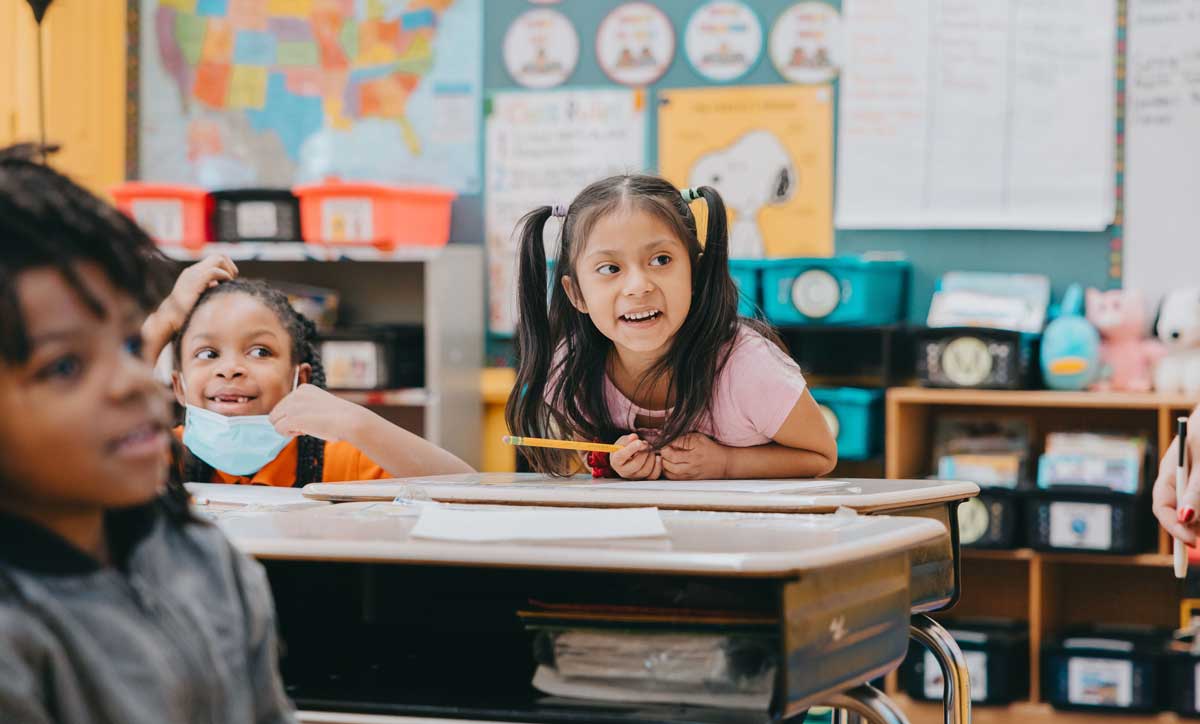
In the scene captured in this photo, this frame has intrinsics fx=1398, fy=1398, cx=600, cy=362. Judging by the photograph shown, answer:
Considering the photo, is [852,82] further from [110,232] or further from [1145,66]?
[110,232]

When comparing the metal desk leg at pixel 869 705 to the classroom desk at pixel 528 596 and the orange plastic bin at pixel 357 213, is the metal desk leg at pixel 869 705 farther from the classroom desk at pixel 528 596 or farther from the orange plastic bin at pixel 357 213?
the orange plastic bin at pixel 357 213

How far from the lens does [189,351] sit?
2166mm

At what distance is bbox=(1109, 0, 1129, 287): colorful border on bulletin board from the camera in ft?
12.7

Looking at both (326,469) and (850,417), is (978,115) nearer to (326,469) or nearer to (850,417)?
(850,417)

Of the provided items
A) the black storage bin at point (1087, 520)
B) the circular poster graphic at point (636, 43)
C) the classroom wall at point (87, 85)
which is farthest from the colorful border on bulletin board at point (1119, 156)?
the classroom wall at point (87, 85)

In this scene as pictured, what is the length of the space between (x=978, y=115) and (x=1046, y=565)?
4.21ft

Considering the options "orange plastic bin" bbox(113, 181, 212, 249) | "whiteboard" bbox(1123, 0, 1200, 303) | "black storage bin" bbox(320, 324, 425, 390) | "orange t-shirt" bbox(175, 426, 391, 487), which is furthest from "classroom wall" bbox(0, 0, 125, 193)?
"whiteboard" bbox(1123, 0, 1200, 303)

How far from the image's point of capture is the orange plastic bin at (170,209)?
4121 mm

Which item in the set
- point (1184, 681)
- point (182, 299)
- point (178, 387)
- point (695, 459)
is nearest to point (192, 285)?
point (182, 299)

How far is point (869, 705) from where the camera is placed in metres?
1.25

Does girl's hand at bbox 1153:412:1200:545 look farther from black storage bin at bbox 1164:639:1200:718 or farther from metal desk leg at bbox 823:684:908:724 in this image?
black storage bin at bbox 1164:639:1200:718

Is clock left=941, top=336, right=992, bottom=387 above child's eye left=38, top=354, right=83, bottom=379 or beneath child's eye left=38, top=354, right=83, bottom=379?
beneath

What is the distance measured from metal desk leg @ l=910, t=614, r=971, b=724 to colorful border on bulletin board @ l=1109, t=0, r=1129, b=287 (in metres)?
2.53

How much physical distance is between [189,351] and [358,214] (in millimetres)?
1914
